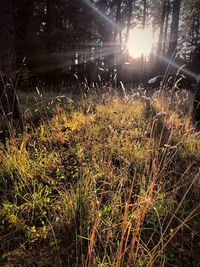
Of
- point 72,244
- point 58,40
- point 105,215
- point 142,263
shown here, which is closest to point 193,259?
point 142,263

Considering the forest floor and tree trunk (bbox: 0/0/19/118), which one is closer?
the forest floor

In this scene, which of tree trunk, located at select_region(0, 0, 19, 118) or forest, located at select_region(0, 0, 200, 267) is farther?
tree trunk, located at select_region(0, 0, 19, 118)

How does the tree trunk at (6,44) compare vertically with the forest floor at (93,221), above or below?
above

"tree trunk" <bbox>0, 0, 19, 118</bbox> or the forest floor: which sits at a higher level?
"tree trunk" <bbox>0, 0, 19, 118</bbox>

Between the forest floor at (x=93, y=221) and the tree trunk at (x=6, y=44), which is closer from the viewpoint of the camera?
the forest floor at (x=93, y=221)

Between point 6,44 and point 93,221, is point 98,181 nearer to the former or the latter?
point 93,221

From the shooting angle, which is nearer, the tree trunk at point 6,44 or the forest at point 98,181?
the forest at point 98,181

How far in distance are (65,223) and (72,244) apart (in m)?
0.18

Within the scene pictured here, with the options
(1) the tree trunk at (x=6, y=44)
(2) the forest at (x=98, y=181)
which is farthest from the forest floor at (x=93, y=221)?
(1) the tree trunk at (x=6, y=44)

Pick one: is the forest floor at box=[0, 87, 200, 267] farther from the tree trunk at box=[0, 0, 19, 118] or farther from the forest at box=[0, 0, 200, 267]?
the tree trunk at box=[0, 0, 19, 118]

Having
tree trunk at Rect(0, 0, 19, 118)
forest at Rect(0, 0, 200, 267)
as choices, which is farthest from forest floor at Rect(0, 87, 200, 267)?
tree trunk at Rect(0, 0, 19, 118)

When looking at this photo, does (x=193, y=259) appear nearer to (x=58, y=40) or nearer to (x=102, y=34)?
(x=58, y=40)

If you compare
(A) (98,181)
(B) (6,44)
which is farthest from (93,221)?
(B) (6,44)

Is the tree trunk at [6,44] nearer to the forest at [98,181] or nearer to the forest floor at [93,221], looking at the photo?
the forest at [98,181]
